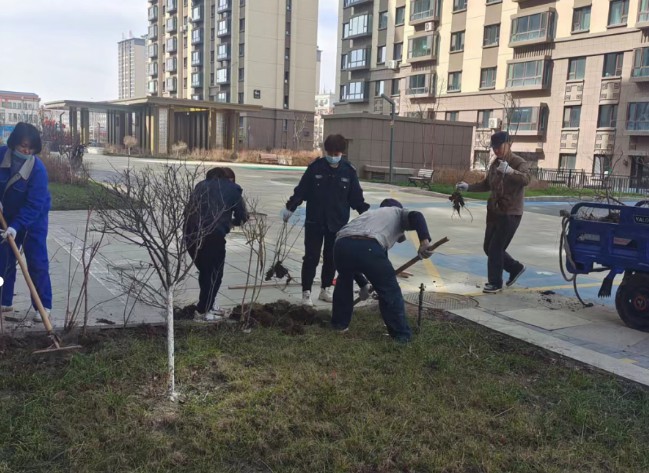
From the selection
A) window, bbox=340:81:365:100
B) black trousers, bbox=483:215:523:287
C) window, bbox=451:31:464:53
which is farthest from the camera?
window, bbox=340:81:365:100

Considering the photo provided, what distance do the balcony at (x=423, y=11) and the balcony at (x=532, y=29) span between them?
8792 millimetres

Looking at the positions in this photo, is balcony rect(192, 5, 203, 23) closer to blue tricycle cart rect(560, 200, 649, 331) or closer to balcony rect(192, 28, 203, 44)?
balcony rect(192, 28, 203, 44)

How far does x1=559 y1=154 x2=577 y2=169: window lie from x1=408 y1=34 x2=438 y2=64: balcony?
15106mm

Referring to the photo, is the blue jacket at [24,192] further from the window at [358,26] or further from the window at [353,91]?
the window at [358,26]

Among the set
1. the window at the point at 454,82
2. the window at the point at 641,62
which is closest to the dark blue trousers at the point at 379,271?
the window at the point at 641,62

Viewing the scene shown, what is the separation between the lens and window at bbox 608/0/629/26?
35.1 meters

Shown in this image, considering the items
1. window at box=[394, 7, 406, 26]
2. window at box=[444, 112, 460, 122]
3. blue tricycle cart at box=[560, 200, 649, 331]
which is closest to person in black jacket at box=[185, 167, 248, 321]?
blue tricycle cart at box=[560, 200, 649, 331]

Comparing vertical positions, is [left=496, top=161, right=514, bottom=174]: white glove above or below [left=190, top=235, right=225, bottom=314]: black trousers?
above

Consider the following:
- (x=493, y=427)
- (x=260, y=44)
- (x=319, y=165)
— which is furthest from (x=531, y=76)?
(x=493, y=427)

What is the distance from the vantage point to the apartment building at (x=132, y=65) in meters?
155

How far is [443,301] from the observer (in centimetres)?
655

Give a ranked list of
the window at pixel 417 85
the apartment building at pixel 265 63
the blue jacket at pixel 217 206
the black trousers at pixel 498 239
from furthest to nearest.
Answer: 1. the apartment building at pixel 265 63
2. the window at pixel 417 85
3. the black trousers at pixel 498 239
4. the blue jacket at pixel 217 206

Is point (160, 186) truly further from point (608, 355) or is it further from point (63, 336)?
point (608, 355)

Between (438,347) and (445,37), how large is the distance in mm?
47264
